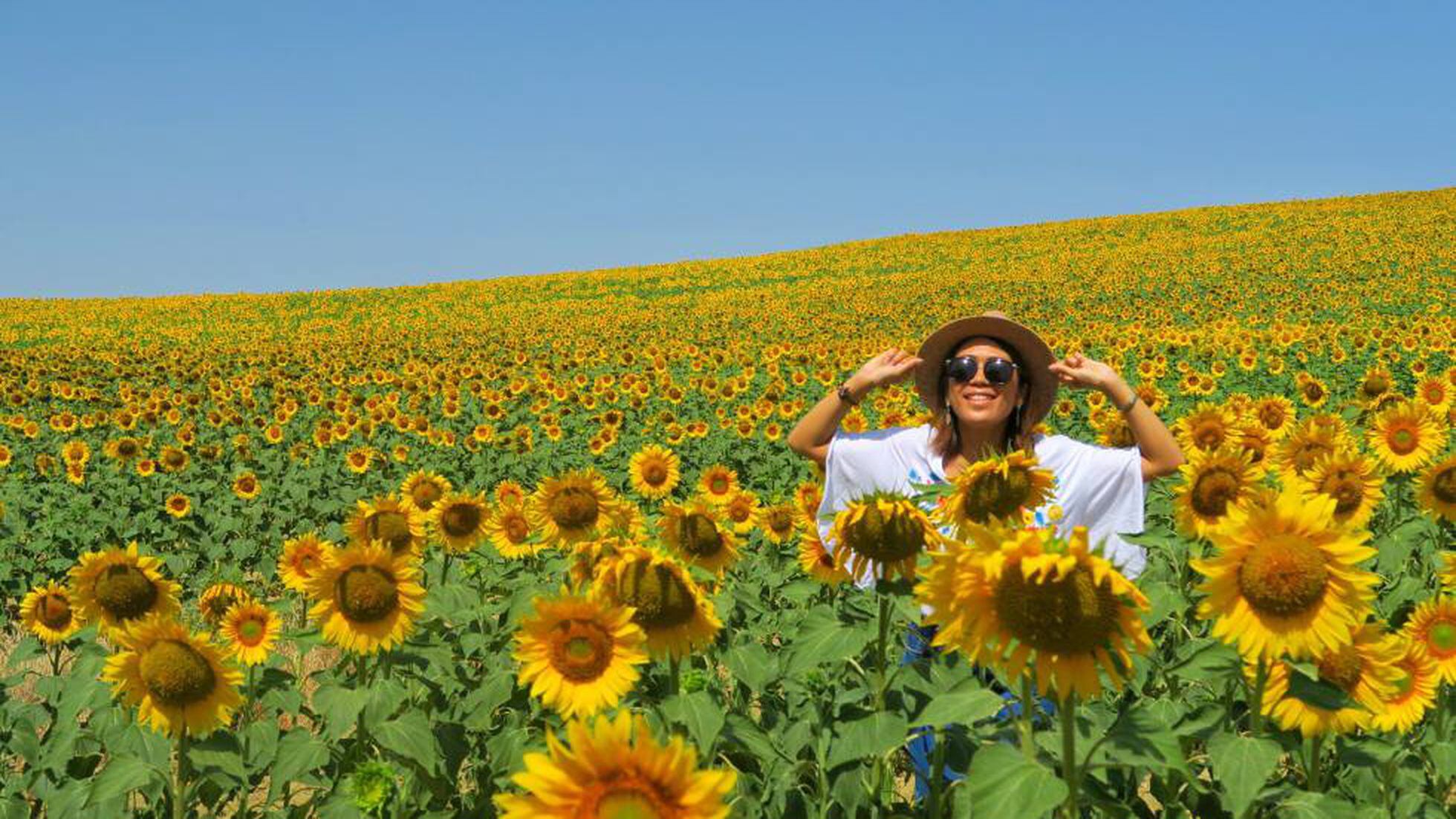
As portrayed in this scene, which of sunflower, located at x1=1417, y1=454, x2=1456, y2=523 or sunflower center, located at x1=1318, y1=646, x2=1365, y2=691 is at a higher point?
sunflower, located at x1=1417, y1=454, x2=1456, y2=523

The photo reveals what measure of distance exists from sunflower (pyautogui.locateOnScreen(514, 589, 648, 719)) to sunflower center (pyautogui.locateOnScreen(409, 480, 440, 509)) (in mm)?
2813

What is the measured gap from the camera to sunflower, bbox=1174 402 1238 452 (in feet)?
17.4

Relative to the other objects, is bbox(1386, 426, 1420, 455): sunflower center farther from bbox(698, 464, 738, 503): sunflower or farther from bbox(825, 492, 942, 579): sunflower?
bbox(825, 492, 942, 579): sunflower

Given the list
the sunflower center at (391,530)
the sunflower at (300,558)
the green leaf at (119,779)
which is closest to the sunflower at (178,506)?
the sunflower at (300,558)

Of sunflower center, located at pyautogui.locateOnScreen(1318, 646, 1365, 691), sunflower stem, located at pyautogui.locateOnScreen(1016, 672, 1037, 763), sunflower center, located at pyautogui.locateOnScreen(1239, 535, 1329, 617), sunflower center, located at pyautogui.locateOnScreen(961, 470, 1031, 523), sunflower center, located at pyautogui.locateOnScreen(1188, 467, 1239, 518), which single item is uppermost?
sunflower center, located at pyautogui.locateOnScreen(961, 470, 1031, 523)

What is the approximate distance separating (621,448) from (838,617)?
27.5 ft

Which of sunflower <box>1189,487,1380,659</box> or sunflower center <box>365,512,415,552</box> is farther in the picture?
sunflower center <box>365,512,415,552</box>

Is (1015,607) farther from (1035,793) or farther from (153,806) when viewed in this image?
(153,806)

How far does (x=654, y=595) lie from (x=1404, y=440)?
4.70 m

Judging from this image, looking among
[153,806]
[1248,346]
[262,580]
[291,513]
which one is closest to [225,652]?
[153,806]

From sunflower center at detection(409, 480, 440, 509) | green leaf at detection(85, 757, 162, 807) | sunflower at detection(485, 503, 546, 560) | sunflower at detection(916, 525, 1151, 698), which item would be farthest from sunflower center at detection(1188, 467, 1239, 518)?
sunflower center at detection(409, 480, 440, 509)

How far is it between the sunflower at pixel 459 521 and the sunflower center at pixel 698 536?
1.63 metres

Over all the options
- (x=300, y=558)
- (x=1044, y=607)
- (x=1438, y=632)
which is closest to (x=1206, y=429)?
(x=1438, y=632)

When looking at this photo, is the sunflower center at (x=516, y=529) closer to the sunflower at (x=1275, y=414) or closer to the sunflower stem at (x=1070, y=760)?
the sunflower stem at (x=1070, y=760)
